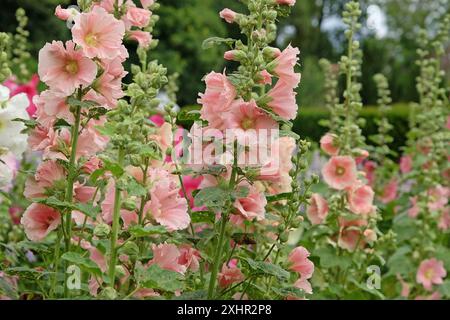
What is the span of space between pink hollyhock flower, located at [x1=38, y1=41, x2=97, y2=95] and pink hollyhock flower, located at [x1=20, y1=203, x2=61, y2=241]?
0.86 feet

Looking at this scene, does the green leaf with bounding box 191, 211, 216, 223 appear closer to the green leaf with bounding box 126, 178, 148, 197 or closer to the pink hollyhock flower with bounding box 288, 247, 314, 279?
the pink hollyhock flower with bounding box 288, 247, 314, 279

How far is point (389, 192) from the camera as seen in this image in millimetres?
3814

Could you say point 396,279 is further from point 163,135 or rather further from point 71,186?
point 71,186

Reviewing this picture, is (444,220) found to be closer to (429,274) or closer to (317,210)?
(429,274)

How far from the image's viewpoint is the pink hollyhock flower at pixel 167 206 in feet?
5.07

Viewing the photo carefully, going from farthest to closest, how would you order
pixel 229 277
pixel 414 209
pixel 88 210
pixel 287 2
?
pixel 414 209 < pixel 229 277 < pixel 287 2 < pixel 88 210

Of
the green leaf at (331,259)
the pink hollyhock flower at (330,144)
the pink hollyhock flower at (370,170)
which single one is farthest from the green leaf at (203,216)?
the pink hollyhock flower at (370,170)

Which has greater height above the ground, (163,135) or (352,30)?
(352,30)

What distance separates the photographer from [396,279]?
3584 millimetres

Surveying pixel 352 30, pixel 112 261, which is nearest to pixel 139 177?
pixel 112 261

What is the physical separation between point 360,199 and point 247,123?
3.70 ft

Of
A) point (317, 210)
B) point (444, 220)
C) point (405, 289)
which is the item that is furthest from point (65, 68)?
point (444, 220)

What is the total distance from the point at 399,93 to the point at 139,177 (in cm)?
2037
